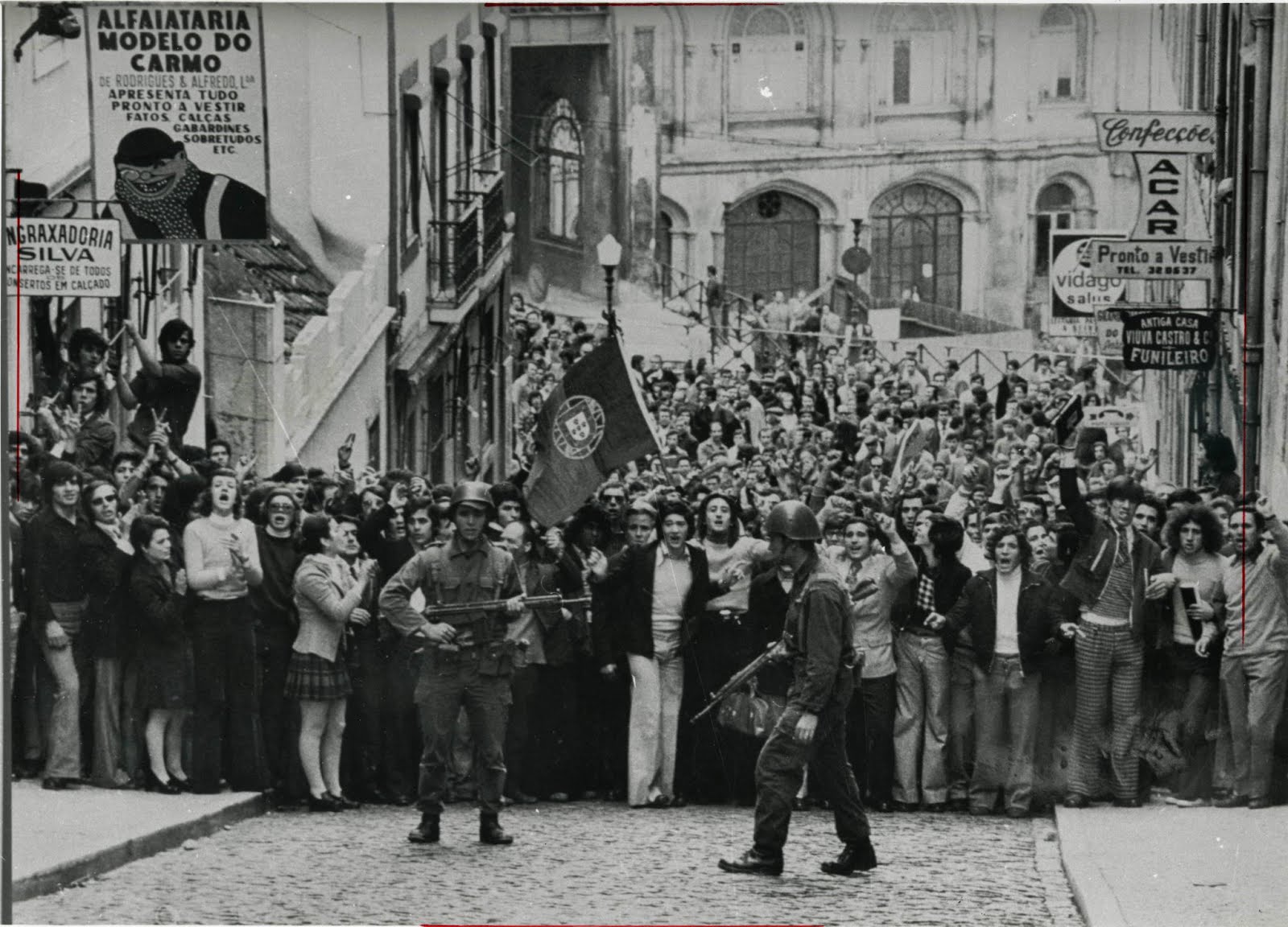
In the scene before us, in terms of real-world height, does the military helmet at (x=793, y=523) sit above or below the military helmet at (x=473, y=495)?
below

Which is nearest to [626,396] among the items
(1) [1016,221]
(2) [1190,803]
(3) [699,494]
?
(3) [699,494]

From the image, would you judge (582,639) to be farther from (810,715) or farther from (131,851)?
(131,851)

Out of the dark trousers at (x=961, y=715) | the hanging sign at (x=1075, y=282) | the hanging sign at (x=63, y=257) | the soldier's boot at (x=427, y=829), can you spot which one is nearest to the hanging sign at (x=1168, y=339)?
the hanging sign at (x=1075, y=282)

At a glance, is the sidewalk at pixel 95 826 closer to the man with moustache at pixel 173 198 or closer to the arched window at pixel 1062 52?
the man with moustache at pixel 173 198

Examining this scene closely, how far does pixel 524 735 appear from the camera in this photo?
1363 cm

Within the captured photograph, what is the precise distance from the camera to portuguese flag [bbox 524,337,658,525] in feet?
47.1

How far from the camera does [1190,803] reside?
13.1m

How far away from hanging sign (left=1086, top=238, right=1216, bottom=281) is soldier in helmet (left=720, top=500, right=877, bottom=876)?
4160 mm

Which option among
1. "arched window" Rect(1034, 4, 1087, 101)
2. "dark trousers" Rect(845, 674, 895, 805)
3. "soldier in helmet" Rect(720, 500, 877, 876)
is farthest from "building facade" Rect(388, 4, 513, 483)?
"soldier in helmet" Rect(720, 500, 877, 876)

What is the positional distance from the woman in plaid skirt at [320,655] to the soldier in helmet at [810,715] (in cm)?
276

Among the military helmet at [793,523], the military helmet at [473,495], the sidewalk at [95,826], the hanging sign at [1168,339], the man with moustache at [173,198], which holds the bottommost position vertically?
the sidewalk at [95,826]

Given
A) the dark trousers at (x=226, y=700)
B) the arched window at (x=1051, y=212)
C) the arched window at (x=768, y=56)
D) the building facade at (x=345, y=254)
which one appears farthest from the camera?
the arched window at (x=1051, y=212)

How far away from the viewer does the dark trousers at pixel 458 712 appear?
38.8 ft

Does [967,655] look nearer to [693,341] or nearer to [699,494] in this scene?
[699,494]
